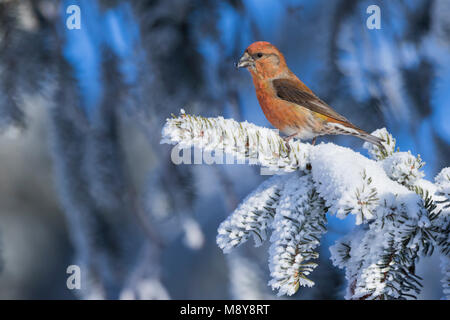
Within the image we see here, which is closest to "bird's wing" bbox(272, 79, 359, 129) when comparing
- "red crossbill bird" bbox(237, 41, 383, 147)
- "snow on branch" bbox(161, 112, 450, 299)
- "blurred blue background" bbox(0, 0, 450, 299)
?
"red crossbill bird" bbox(237, 41, 383, 147)

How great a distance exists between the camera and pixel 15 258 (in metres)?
1.27

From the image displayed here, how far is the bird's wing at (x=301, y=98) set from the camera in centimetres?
72

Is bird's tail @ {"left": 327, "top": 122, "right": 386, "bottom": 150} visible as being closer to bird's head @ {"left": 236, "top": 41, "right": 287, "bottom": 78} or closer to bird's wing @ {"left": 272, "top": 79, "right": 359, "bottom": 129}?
bird's wing @ {"left": 272, "top": 79, "right": 359, "bottom": 129}

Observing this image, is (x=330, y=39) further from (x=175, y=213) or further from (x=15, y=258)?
(x=15, y=258)

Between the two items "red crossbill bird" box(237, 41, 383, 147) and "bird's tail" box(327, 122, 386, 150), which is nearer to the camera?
"bird's tail" box(327, 122, 386, 150)

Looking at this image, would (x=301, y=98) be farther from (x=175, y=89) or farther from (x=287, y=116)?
(x=175, y=89)

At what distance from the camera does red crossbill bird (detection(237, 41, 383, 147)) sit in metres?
0.73

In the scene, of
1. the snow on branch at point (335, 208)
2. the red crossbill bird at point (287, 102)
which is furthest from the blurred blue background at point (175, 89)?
the snow on branch at point (335, 208)

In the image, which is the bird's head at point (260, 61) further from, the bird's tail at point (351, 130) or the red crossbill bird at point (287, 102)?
the bird's tail at point (351, 130)

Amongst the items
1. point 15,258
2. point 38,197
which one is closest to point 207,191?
point 38,197

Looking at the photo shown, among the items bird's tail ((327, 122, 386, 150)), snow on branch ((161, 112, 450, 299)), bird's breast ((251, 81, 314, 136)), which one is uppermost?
bird's breast ((251, 81, 314, 136))

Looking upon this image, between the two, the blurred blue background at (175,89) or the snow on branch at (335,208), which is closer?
the snow on branch at (335,208)

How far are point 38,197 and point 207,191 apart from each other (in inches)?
22.3

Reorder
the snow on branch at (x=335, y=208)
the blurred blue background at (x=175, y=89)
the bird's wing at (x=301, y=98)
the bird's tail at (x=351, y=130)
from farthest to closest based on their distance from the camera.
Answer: the blurred blue background at (x=175, y=89) < the bird's wing at (x=301, y=98) < the bird's tail at (x=351, y=130) < the snow on branch at (x=335, y=208)
